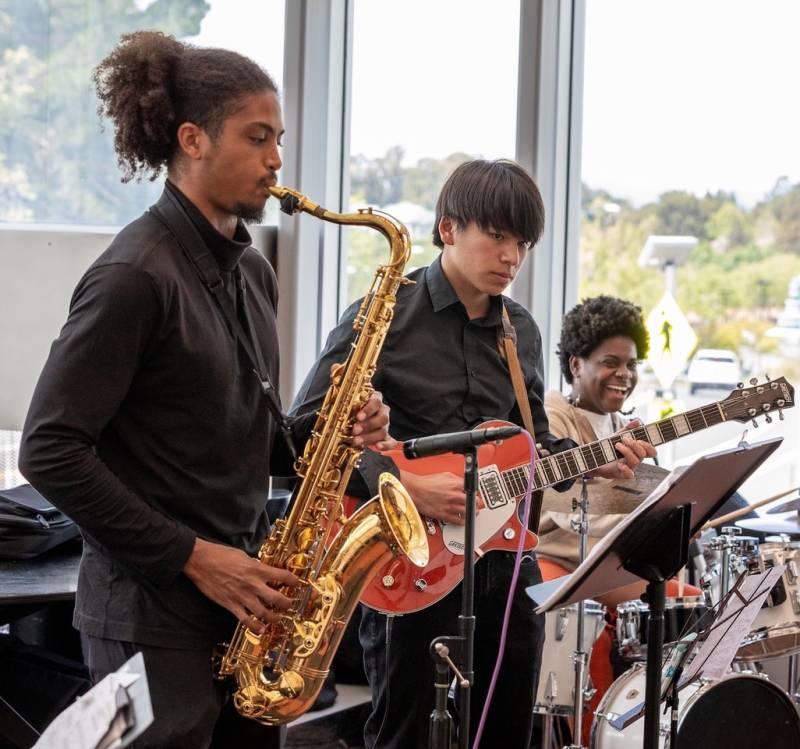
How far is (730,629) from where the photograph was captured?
236 cm

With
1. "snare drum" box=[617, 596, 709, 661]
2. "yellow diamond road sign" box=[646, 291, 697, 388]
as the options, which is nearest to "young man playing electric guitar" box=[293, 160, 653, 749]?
"snare drum" box=[617, 596, 709, 661]

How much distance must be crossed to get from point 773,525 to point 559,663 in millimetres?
835

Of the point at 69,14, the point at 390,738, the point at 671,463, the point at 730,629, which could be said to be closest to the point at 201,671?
the point at 390,738

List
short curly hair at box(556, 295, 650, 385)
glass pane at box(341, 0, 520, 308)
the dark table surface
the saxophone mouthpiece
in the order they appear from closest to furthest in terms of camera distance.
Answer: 1. the saxophone mouthpiece
2. the dark table surface
3. short curly hair at box(556, 295, 650, 385)
4. glass pane at box(341, 0, 520, 308)

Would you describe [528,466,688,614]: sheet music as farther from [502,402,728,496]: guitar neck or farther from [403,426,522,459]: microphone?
[502,402,728,496]: guitar neck

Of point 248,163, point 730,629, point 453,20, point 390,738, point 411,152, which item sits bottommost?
point 390,738

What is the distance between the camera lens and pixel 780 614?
3320mm

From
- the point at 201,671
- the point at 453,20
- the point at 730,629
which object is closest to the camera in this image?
the point at 201,671

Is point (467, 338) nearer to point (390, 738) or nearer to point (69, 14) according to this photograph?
point (390, 738)

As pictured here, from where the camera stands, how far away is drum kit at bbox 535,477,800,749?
10.2 feet

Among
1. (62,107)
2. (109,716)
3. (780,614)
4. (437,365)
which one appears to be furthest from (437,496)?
(62,107)

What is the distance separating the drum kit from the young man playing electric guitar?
0.39 meters

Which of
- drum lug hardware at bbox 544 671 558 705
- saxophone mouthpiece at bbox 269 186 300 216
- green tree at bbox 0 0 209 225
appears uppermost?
green tree at bbox 0 0 209 225

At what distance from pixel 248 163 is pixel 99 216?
3118mm
